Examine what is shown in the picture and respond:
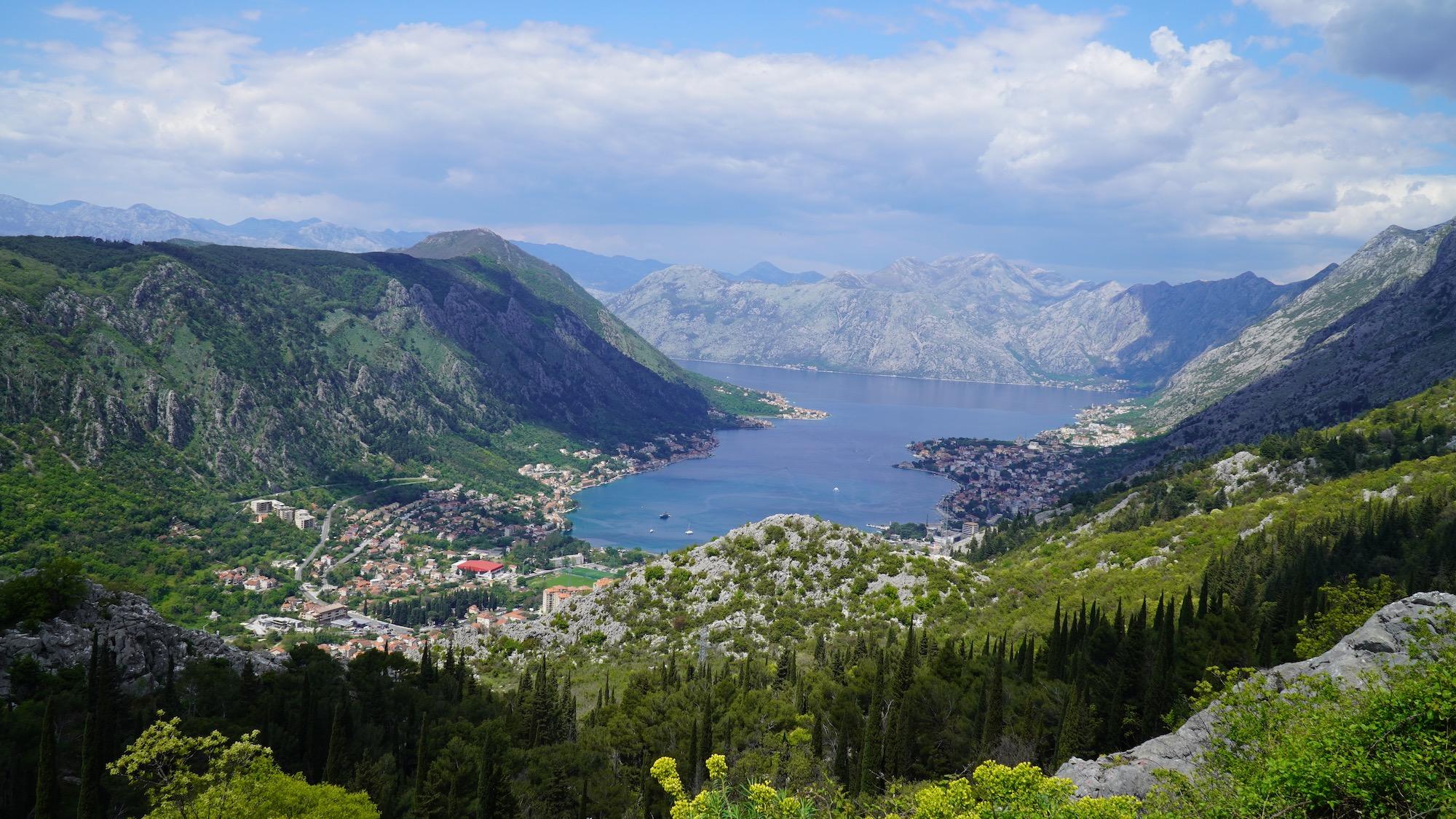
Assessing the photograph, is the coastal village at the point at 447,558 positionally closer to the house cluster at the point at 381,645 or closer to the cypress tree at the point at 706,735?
the house cluster at the point at 381,645

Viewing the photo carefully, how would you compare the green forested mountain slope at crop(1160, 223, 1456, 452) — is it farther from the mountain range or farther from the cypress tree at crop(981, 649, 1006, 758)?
the mountain range

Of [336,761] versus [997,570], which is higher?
[997,570]

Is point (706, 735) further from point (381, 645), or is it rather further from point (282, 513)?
point (282, 513)

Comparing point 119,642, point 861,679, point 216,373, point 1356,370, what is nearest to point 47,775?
point 119,642

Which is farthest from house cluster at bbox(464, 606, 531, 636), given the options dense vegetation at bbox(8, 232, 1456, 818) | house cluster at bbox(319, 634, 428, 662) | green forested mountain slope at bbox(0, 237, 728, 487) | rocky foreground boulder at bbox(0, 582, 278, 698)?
green forested mountain slope at bbox(0, 237, 728, 487)

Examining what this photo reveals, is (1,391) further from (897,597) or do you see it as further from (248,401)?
(897,597)

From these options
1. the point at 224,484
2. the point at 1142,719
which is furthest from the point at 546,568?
the point at 1142,719

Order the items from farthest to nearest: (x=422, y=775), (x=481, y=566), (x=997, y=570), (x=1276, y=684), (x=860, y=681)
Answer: (x=481, y=566) < (x=997, y=570) < (x=860, y=681) < (x=422, y=775) < (x=1276, y=684)
